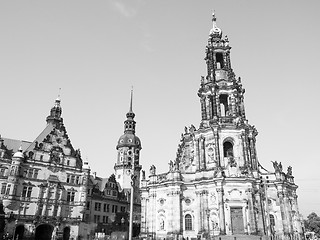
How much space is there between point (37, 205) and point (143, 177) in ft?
62.8

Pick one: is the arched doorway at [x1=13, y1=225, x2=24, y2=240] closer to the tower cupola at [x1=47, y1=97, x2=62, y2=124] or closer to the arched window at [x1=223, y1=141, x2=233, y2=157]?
the tower cupola at [x1=47, y1=97, x2=62, y2=124]

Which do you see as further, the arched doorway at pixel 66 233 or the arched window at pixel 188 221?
the arched doorway at pixel 66 233

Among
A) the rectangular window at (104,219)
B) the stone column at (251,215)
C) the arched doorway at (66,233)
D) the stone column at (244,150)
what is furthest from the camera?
the rectangular window at (104,219)

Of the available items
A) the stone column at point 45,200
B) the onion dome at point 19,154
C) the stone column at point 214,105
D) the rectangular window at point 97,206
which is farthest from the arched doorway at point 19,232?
the stone column at point 214,105

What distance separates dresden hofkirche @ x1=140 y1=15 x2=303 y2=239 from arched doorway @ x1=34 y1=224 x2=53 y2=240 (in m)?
16.0

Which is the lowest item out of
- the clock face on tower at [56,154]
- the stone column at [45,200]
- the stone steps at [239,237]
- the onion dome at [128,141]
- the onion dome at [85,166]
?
the stone steps at [239,237]

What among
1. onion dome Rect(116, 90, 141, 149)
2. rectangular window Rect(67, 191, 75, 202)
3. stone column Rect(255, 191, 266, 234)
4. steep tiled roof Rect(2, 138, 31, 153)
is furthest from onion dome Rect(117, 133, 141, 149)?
stone column Rect(255, 191, 266, 234)

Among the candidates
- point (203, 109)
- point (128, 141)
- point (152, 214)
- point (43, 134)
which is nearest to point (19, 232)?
point (43, 134)

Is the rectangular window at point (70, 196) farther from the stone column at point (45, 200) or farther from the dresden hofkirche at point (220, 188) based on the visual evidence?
the dresden hofkirche at point (220, 188)

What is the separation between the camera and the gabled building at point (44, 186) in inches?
1845

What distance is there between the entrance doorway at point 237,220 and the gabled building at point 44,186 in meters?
26.1

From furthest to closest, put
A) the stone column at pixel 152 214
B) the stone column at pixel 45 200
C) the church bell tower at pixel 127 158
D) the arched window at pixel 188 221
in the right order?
1. the church bell tower at pixel 127 158
2. the stone column at pixel 152 214
3. the stone column at pixel 45 200
4. the arched window at pixel 188 221

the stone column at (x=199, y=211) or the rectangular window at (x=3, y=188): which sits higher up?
the rectangular window at (x=3, y=188)

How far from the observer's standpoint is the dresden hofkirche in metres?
44.9
